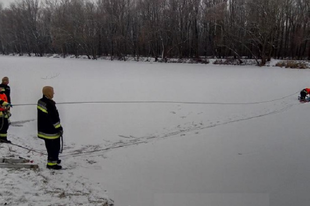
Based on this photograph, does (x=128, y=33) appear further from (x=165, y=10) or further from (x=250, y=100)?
(x=250, y=100)

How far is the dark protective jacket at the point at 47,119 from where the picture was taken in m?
3.51

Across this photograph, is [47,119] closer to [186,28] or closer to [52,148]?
[52,148]

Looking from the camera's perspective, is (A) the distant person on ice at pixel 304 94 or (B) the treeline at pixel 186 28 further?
(B) the treeline at pixel 186 28

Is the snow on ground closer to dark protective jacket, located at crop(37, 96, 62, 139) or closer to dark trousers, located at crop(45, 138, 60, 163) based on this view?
dark trousers, located at crop(45, 138, 60, 163)

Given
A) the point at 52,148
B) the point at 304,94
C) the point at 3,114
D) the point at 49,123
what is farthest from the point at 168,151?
the point at 304,94

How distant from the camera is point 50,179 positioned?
3402 mm

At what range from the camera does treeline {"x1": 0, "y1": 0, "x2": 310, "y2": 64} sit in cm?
2414

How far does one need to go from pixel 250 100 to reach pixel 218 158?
17.6ft

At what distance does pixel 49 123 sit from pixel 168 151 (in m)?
2.35

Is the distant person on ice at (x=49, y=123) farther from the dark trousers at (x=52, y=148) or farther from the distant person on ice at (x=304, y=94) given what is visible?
the distant person on ice at (x=304, y=94)

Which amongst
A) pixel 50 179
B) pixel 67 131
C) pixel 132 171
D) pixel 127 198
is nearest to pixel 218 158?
pixel 132 171

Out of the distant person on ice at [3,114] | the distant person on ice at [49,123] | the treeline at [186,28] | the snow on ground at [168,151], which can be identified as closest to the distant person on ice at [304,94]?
the snow on ground at [168,151]

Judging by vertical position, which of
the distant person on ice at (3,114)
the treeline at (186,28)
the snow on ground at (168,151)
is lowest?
the snow on ground at (168,151)

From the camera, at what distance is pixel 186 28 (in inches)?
1206
